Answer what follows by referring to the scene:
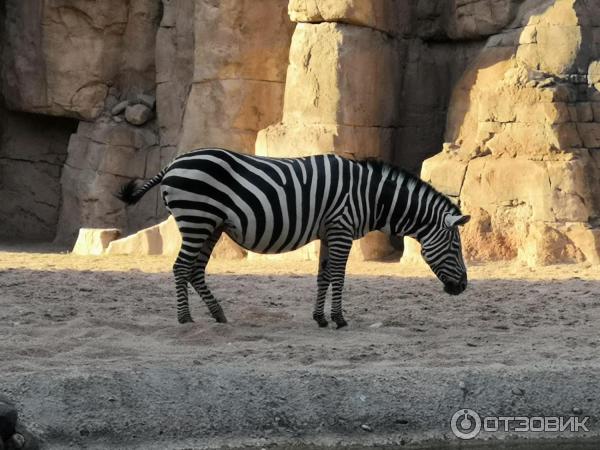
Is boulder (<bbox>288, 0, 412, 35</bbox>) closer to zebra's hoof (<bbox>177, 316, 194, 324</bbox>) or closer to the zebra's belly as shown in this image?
the zebra's belly

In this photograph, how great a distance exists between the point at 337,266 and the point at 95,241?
7.15 metres

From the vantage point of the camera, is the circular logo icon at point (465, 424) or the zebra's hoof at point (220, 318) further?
the zebra's hoof at point (220, 318)

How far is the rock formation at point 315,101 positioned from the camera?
40.8 ft

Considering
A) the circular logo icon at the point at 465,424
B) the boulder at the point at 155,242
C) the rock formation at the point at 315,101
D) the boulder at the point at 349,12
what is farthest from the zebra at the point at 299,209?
the boulder at the point at 155,242

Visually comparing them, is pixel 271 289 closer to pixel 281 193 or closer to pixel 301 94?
pixel 281 193

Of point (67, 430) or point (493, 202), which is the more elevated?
point (493, 202)

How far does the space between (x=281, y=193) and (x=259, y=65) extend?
276 inches

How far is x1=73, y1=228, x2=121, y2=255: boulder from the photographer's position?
1485cm

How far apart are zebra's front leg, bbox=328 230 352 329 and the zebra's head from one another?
714 millimetres

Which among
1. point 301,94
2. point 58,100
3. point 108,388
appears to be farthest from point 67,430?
point 58,100

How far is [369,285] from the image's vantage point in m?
10.9

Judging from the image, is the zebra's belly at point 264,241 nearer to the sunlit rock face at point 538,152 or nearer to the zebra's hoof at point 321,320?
the zebra's hoof at point 321,320

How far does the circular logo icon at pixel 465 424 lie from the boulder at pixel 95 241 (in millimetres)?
9215

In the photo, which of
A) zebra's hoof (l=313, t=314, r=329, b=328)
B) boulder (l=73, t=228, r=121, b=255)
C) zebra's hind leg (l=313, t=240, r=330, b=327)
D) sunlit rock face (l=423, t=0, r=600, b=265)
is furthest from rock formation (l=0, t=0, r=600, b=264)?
zebra's hoof (l=313, t=314, r=329, b=328)
